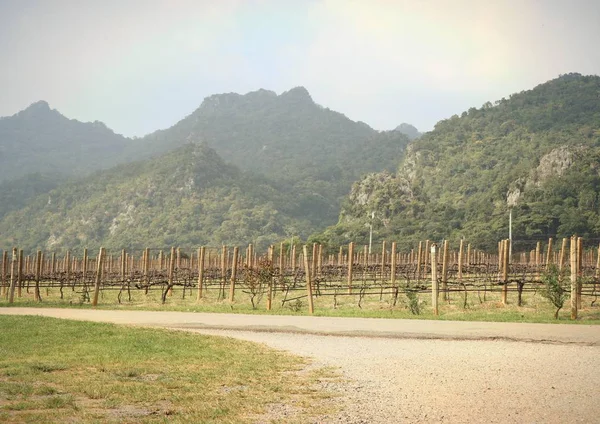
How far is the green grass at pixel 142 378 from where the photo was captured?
749 cm

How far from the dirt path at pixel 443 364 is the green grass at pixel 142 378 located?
2.76 ft

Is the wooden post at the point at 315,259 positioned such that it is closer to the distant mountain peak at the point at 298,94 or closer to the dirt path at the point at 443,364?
the dirt path at the point at 443,364

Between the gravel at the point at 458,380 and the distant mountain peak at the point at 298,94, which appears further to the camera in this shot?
the distant mountain peak at the point at 298,94

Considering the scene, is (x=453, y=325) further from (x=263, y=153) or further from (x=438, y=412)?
(x=263, y=153)

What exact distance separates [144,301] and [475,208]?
54152 millimetres

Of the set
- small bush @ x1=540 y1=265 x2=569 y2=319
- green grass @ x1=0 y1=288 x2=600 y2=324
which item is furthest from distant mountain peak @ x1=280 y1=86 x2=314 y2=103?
small bush @ x1=540 y1=265 x2=569 y2=319

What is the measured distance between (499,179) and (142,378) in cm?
7653

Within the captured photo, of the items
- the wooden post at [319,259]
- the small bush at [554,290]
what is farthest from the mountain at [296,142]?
the small bush at [554,290]

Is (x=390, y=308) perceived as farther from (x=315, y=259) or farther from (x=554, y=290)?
(x=315, y=259)

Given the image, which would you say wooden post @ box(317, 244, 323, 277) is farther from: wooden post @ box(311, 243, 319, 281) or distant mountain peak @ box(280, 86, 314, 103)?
distant mountain peak @ box(280, 86, 314, 103)

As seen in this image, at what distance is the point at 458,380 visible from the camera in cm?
945

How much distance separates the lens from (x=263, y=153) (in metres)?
158

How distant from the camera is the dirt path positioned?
7.63 m

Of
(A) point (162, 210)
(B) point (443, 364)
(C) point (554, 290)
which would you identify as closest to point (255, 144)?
(A) point (162, 210)
